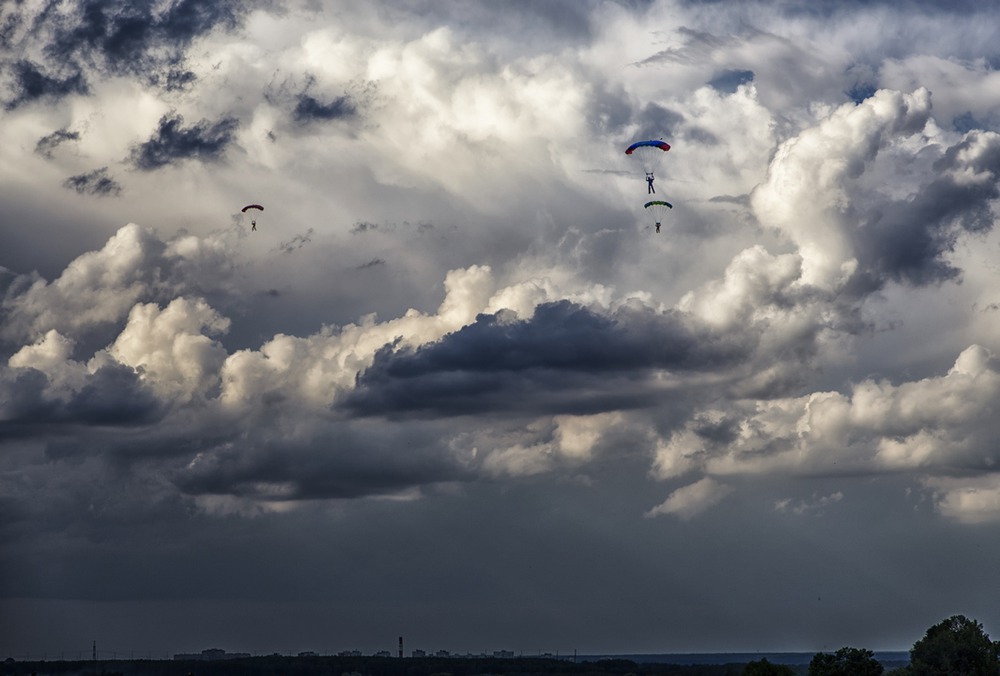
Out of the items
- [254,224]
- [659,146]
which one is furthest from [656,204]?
[254,224]

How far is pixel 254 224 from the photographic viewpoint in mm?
196250

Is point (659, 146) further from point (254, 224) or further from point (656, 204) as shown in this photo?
point (254, 224)

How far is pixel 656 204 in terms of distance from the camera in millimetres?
188000

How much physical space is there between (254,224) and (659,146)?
6420cm

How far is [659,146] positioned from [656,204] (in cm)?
891

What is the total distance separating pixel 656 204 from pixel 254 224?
62820 mm

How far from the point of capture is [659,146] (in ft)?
619
